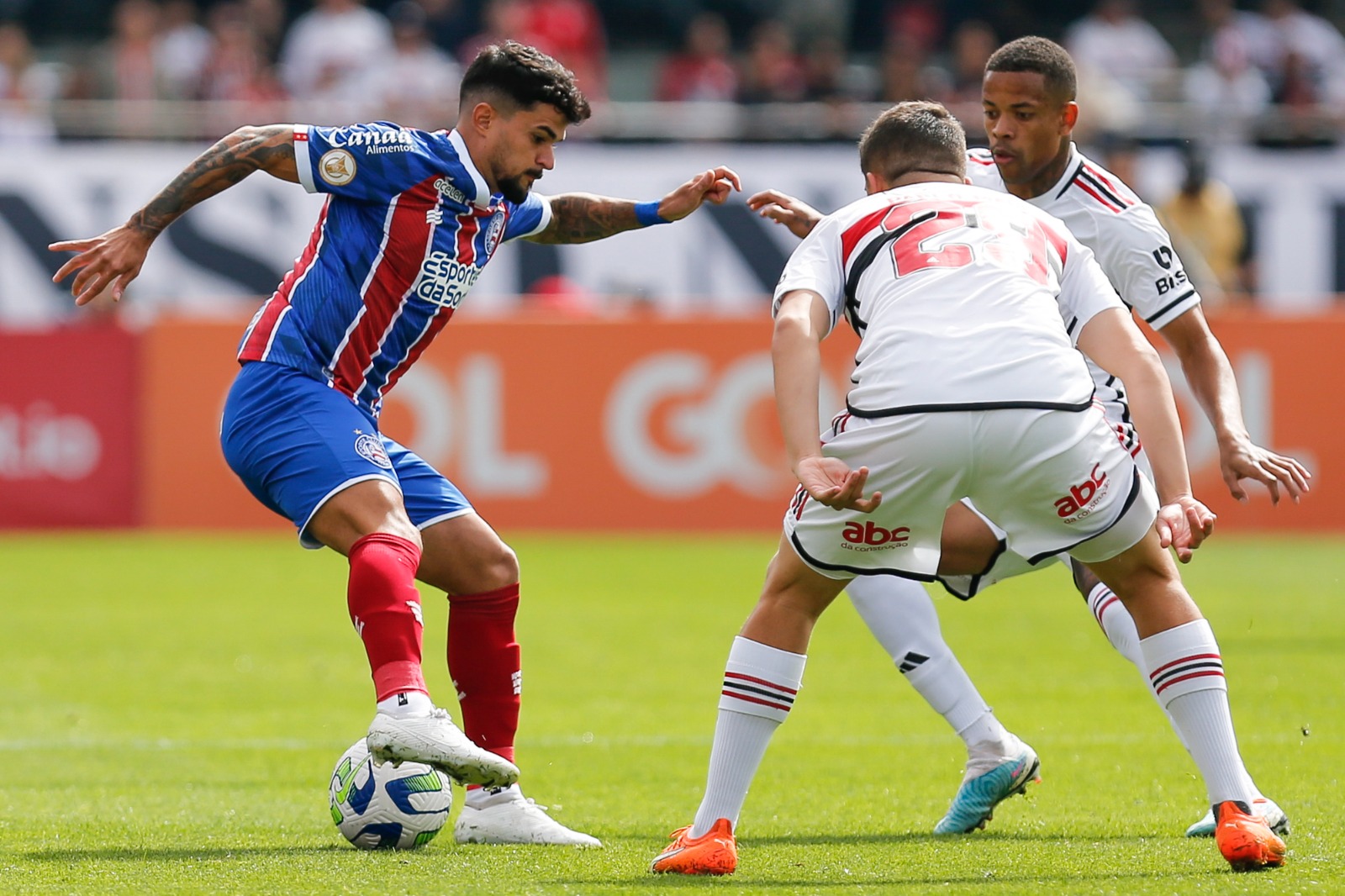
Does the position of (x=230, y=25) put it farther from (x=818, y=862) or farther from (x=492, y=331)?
(x=818, y=862)

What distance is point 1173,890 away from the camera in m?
4.29

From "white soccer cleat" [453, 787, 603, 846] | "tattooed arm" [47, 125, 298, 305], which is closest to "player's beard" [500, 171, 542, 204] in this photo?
"tattooed arm" [47, 125, 298, 305]

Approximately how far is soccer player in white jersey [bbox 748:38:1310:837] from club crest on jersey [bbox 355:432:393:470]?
1311mm

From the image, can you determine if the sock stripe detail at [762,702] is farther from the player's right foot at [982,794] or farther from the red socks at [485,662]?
the red socks at [485,662]

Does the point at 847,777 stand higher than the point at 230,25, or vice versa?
the point at 230,25

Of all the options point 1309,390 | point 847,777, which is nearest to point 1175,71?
point 1309,390

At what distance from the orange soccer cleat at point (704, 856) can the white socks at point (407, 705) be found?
697 mm

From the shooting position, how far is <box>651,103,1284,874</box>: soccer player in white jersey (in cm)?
443

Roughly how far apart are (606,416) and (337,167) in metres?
9.68

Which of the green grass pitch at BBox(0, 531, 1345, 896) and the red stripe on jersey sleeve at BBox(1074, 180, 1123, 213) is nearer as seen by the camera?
the green grass pitch at BBox(0, 531, 1345, 896)

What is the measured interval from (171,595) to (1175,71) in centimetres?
1156

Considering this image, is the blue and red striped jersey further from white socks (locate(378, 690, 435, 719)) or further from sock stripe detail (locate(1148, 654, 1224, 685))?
sock stripe detail (locate(1148, 654, 1224, 685))

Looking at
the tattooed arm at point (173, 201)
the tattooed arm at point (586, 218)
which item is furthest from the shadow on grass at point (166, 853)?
the tattooed arm at point (586, 218)

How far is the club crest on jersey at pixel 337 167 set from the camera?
5180 mm
